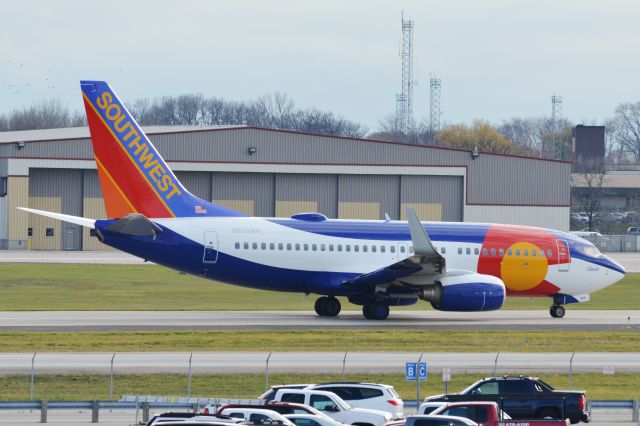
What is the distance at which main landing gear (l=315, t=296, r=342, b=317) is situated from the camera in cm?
5059

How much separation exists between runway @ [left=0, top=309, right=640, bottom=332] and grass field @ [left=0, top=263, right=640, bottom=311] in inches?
122

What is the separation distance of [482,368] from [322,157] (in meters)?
58.0

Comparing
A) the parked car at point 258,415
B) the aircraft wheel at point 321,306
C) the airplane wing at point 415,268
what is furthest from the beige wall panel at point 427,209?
the parked car at point 258,415

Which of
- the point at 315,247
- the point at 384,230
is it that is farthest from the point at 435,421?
the point at 384,230

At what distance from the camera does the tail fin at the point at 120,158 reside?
47.3 m

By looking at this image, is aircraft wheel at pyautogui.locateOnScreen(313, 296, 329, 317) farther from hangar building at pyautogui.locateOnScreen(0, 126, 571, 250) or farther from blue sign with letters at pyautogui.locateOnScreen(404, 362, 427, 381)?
hangar building at pyautogui.locateOnScreen(0, 126, 571, 250)

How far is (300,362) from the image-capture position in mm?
37375

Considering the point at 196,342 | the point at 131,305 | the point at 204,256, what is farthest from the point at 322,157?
the point at 196,342

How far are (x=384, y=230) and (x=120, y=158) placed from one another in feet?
35.4

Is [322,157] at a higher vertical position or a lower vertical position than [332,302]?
higher

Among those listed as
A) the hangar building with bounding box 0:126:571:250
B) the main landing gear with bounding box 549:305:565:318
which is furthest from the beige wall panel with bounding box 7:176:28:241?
the main landing gear with bounding box 549:305:565:318

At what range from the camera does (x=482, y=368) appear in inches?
1444

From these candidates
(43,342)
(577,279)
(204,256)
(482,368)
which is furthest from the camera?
(577,279)

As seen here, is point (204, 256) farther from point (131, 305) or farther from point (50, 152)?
point (50, 152)
